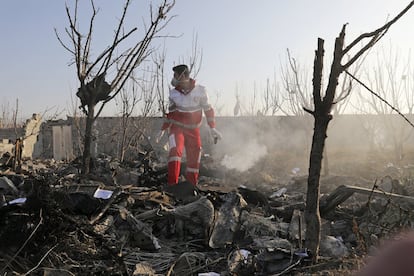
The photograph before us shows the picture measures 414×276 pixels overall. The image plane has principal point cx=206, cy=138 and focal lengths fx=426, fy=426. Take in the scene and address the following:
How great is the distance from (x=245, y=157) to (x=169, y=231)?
14264 mm

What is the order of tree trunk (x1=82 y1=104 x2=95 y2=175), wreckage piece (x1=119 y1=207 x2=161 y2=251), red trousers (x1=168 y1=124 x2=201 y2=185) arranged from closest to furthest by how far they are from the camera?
wreckage piece (x1=119 y1=207 x2=161 y2=251)
tree trunk (x1=82 y1=104 x2=95 y2=175)
red trousers (x1=168 y1=124 x2=201 y2=185)

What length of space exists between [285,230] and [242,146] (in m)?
17.8

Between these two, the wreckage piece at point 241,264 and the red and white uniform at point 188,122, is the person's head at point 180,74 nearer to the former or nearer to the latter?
the red and white uniform at point 188,122

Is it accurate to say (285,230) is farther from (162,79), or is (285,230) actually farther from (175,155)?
(162,79)

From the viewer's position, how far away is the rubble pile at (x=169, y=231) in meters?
3.05

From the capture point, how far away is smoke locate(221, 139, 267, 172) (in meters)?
15.2

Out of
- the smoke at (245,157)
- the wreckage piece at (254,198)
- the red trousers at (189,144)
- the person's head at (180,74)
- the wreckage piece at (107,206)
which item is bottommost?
the smoke at (245,157)

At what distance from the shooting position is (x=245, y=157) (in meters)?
18.2

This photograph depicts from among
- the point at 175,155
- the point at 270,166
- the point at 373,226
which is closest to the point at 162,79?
the point at 270,166

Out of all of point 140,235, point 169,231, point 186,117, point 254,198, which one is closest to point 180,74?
point 186,117

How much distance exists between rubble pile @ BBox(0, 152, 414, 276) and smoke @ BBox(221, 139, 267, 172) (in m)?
9.34

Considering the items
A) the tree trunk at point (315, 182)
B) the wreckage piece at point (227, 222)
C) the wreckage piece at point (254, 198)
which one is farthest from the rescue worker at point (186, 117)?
the tree trunk at point (315, 182)

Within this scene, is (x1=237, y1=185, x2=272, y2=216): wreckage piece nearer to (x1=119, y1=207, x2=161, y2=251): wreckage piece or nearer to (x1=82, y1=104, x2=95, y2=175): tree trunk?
(x1=119, y1=207, x2=161, y2=251): wreckage piece

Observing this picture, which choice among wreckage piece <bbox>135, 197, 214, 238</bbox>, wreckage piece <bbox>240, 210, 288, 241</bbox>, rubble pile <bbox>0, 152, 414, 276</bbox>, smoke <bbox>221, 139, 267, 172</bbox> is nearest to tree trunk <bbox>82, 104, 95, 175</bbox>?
rubble pile <bbox>0, 152, 414, 276</bbox>
